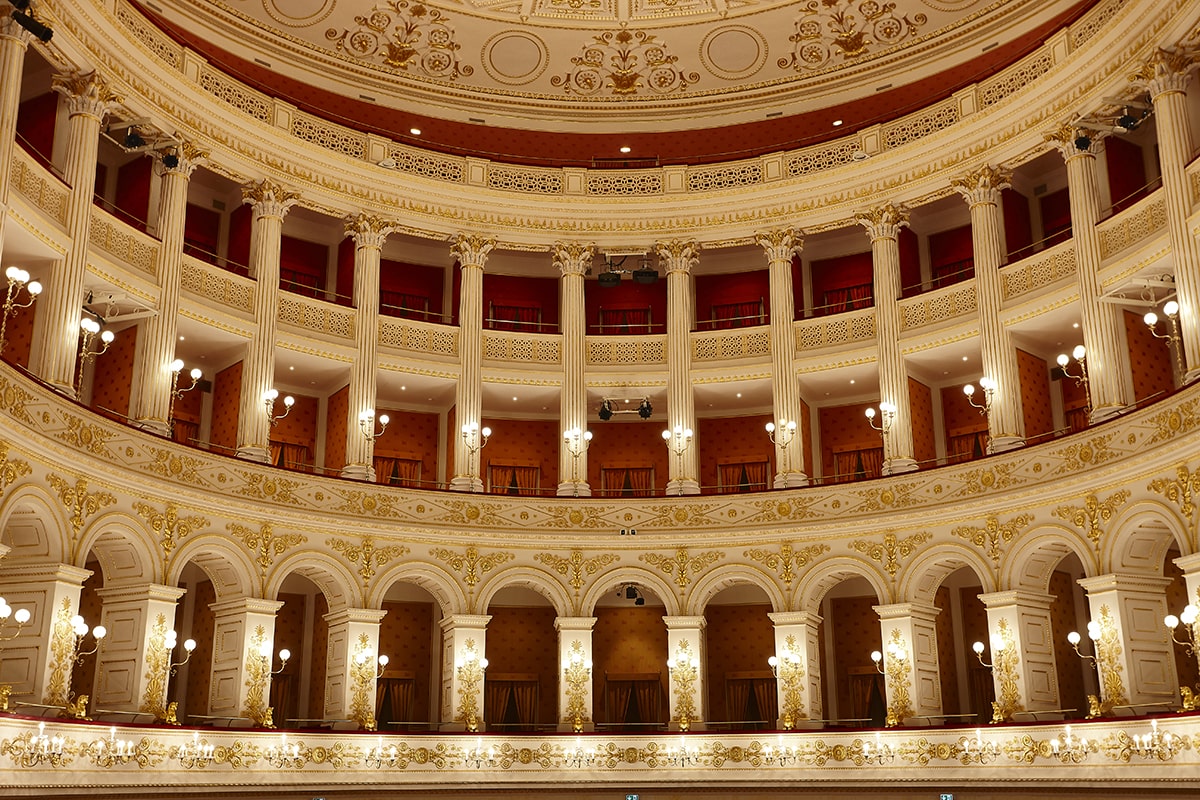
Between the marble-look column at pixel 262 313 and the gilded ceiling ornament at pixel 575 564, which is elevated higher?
the marble-look column at pixel 262 313

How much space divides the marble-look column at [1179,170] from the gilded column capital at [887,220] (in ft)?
22.6

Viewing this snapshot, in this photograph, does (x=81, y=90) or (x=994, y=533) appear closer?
(x=81, y=90)

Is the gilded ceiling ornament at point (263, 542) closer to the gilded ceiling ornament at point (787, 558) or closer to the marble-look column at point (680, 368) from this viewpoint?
the marble-look column at point (680, 368)

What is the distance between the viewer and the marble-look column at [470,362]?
30.5 meters

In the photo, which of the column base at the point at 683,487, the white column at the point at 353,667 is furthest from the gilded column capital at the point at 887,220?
the white column at the point at 353,667

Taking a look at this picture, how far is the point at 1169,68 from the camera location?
2473 cm

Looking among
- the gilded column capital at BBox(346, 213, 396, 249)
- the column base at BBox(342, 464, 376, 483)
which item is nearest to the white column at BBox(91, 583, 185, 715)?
the column base at BBox(342, 464, 376, 483)

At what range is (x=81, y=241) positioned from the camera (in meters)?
24.4

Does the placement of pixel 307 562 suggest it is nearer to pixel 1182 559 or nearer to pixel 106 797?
pixel 106 797

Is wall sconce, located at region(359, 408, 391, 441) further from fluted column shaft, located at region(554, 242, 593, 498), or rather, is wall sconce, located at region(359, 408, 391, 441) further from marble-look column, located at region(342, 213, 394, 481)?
fluted column shaft, located at region(554, 242, 593, 498)

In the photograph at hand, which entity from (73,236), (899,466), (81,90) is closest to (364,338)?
(73,236)

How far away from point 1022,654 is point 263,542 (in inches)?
638

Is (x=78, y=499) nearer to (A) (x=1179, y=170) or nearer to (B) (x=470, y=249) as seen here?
(B) (x=470, y=249)

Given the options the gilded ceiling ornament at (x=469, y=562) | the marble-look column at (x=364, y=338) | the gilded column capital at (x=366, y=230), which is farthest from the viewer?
the gilded column capital at (x=366, y=230)
